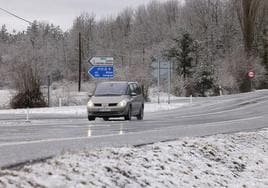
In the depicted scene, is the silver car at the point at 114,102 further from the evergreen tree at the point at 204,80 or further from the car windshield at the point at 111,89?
the evergreen tree at the point at 204,80

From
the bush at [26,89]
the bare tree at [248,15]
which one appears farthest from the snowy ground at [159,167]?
the bare tree at [248,15]

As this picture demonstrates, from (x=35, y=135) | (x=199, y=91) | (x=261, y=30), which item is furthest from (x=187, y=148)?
(x=261, y=30)

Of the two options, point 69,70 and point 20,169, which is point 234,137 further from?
point 69,70

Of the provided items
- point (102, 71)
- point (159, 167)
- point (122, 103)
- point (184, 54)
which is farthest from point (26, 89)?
point (184, 54)

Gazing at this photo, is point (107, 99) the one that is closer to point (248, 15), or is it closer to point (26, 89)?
point (26, 89)

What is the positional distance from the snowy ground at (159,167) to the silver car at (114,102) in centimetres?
1084

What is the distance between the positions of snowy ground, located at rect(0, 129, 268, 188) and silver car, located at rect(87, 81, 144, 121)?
10.8 m

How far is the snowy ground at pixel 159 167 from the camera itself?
8406 mm

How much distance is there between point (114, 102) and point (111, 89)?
3.97 ft

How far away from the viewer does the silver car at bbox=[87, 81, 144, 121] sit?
26.6 meters

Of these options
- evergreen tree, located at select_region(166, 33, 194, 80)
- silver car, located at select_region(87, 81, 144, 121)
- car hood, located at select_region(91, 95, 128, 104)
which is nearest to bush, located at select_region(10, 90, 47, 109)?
→ silver car, located at select_region(87, 81, 144, 121)

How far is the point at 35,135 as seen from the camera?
1775 cm

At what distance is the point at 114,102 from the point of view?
87.6ft

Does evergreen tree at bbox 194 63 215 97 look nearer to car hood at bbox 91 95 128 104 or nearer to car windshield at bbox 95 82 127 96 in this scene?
car windshield at bbox 95 82 127 96
